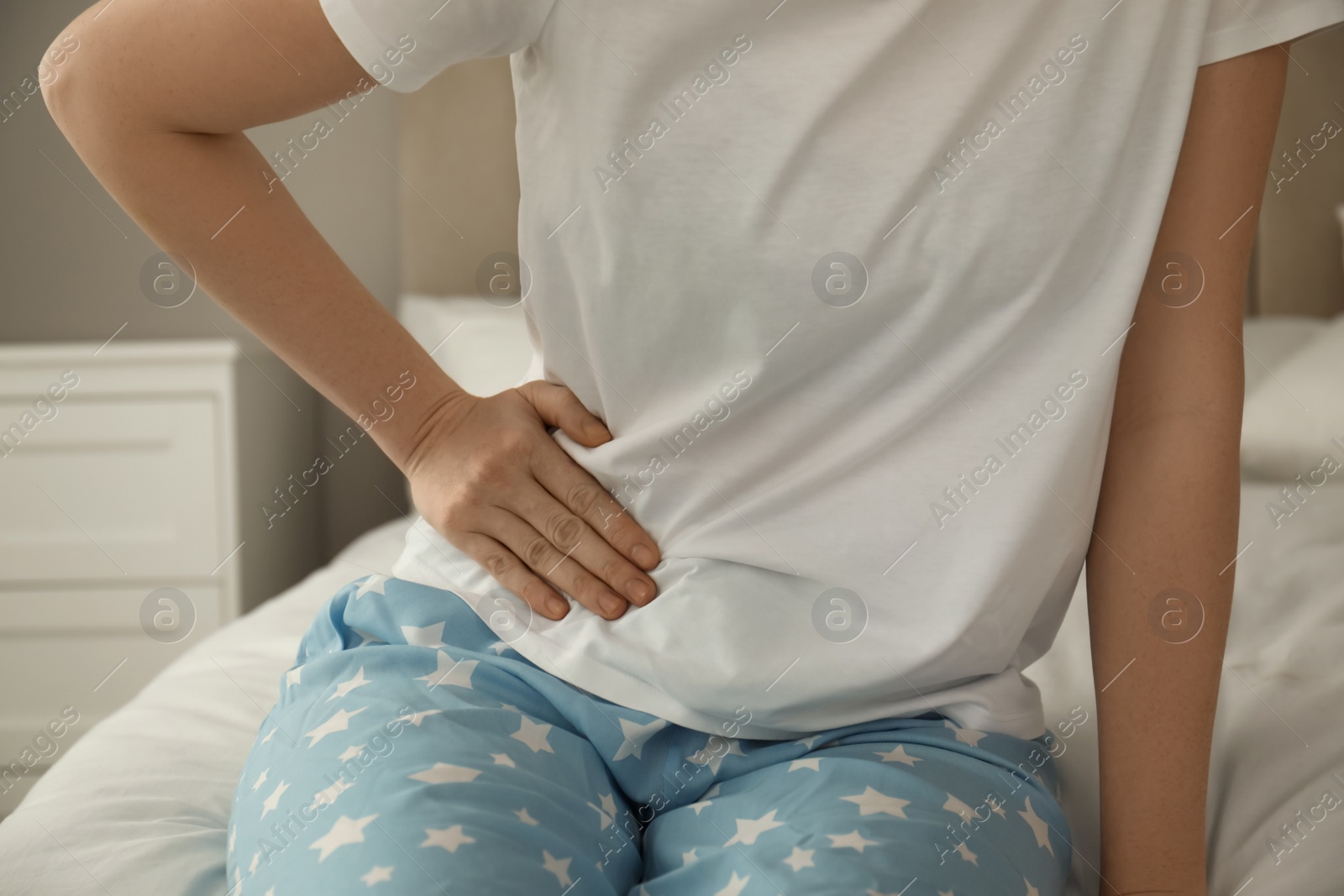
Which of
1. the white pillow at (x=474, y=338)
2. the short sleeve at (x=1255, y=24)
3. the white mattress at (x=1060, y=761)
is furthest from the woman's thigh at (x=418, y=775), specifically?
the white pillow at (x=474, y=338)

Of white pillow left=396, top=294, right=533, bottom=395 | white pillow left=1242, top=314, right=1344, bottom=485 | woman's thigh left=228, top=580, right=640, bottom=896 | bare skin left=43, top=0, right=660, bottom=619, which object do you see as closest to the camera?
woman's thigh left=228, top=580, right=640, bottom=896

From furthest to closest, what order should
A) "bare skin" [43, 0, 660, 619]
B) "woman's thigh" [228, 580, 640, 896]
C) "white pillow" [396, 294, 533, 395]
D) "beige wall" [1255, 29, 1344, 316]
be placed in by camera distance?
"beige wall" [1255, 29, 1344, 316], "white pillow" [396, 294, 533, 395], "bare skin" [43, 0, 660, 619], "woman's thigh" [228, 580, 640, 896]

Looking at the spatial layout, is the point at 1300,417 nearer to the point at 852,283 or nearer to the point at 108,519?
the point at 852,283

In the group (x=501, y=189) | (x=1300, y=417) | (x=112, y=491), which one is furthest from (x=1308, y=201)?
(x=112, y=491)

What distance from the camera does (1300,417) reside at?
4.37 feet

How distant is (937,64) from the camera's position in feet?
1.70

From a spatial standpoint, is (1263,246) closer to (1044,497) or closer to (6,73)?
(1044,497)

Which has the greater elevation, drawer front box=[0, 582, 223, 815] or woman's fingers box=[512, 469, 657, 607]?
woman's fingers box=[512, 469, 657, 607]

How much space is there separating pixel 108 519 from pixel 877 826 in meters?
1.44

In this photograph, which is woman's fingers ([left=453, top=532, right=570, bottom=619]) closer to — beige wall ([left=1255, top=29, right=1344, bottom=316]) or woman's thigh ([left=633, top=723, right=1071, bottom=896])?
woman's thigh ([left=633, top=723, right=1071, bottom=896])

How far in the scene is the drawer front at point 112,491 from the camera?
1.51 meters

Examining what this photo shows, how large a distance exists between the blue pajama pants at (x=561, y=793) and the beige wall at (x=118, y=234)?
1.28m

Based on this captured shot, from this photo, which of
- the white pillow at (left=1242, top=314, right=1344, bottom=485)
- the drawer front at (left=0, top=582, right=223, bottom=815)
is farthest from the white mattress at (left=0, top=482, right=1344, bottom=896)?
the drawer front at (left=0, top=582, right=223, bottom=815)

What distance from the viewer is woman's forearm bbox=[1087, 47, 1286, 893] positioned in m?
0.54
